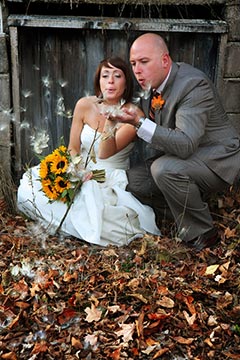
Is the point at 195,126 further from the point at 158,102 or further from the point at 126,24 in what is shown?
the point at 126,24

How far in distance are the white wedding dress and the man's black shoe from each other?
0.41 meters

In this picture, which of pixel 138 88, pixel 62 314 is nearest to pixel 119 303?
pixel 62 314

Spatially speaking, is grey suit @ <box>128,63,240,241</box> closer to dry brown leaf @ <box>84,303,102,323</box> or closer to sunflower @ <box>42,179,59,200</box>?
sunflower @ <box>42,179,59,200</box>

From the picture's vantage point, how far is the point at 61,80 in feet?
17.7

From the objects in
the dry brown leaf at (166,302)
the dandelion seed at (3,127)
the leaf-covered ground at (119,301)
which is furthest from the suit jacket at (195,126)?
the dandelion seed at (3,127)

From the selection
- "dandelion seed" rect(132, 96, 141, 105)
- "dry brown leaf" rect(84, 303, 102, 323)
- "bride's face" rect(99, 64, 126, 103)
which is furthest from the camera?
"dandelion seed" rect(132, 96, 141, 105)

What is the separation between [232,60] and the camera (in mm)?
5180

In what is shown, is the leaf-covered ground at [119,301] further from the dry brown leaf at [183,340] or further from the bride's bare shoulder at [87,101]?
the bride's bare shoulder at [87,101]

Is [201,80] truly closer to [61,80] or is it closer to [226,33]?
[226,33]

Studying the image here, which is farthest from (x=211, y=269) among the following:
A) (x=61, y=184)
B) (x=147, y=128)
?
(x=61, y=184)

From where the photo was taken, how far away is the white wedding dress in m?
4.60

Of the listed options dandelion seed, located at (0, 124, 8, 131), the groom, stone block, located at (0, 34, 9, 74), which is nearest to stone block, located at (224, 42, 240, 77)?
the groom

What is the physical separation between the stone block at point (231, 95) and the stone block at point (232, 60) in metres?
0.07

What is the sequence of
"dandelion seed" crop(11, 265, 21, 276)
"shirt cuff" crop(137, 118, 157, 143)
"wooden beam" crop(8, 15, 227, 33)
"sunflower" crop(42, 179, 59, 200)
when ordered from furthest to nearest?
"wooden beam" crop(8, 15, 227, 33) → "sunflower" crop(42, 179, 59, 200) → "shirt cuff" crop(137, 118, 157, 143) → "dandelion seed" crop(11, 265, 21, 276)
